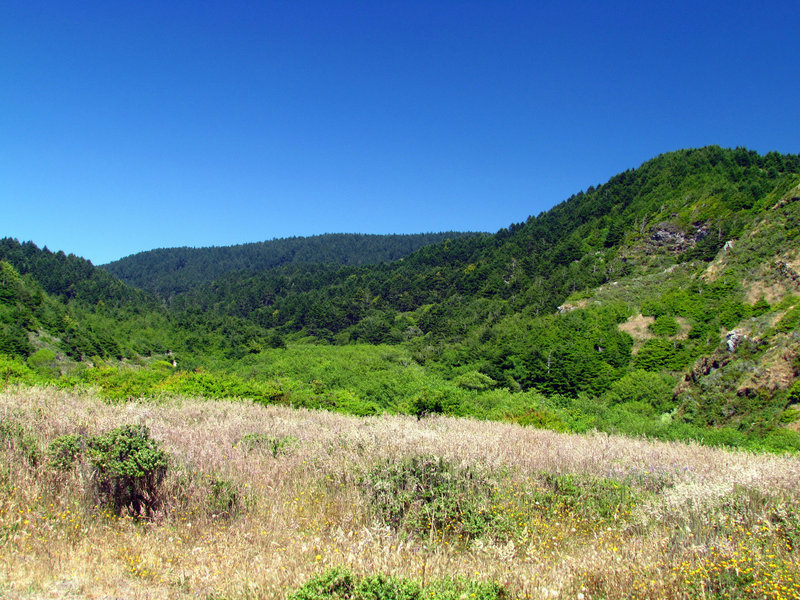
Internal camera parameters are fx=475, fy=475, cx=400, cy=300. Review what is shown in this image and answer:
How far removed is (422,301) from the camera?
140m

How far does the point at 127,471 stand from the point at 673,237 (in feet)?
317

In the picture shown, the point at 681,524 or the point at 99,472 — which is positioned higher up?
Answer: the point at 99,472

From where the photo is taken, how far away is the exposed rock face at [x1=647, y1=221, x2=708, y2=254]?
81.3m

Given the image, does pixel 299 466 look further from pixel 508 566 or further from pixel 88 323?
pixel 88 323

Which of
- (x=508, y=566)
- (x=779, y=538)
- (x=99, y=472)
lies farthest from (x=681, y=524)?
(x=99, y=472)

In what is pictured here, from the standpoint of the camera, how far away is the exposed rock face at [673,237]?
81312 millimetres

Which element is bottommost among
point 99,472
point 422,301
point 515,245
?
point 99,472

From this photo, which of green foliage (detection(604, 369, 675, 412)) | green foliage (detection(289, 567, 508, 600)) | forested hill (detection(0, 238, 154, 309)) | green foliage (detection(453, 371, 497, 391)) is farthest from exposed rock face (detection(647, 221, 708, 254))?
forested hill (detection(0, 238, 154, 309))

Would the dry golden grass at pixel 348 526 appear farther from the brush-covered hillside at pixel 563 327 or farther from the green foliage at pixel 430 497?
the brush-covered hillside at pixel 563 327

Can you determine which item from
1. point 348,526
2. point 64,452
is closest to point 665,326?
point 348,526

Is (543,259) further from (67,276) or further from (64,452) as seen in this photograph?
(67,276)

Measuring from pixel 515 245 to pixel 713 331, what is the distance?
8658cm

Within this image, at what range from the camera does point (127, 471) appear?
4.77m

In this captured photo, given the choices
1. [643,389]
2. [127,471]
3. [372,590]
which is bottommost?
[643,389]
